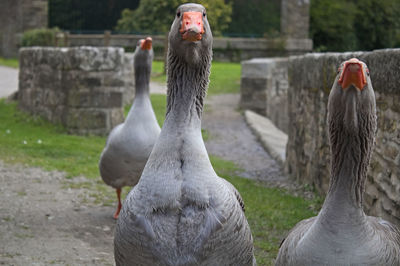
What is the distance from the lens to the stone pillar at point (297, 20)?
30.8 metres

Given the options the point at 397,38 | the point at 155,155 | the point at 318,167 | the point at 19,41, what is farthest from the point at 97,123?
the point at 397,38

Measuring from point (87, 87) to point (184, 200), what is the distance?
320 inches

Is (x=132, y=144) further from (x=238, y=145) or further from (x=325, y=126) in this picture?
(x=238, y=145)

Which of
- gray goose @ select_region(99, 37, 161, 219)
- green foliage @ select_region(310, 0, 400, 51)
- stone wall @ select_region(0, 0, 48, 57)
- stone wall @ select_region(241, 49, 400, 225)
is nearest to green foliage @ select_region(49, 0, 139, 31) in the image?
stone wall @ select_region(0, 0, 48, 57)

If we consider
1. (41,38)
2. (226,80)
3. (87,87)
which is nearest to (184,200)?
(87,87)

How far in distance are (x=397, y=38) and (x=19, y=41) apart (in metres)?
21.9

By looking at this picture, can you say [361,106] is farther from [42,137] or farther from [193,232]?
[42,137]

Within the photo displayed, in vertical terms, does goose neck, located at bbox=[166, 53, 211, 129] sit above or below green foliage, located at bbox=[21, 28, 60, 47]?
below

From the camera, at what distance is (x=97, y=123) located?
10797 mm

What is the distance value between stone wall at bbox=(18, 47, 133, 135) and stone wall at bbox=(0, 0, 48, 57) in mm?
21072

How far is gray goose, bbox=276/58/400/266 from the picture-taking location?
276 cm

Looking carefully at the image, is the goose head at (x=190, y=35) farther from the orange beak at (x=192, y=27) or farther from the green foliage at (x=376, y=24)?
the green foliage at (x=376, y=24)

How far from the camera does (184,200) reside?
9.45ft

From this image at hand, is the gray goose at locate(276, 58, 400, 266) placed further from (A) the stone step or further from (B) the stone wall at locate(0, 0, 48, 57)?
(B) the stone wall at locate(0, 0, 48, 57)
